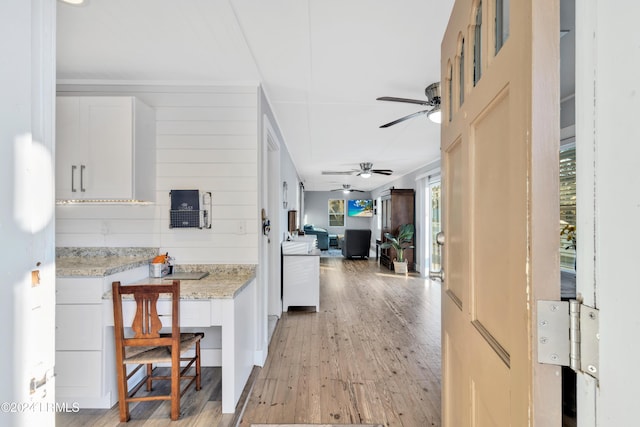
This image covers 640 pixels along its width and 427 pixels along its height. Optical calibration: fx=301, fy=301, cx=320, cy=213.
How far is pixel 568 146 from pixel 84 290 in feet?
9.05

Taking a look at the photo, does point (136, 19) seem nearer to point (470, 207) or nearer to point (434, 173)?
point (470, 207)

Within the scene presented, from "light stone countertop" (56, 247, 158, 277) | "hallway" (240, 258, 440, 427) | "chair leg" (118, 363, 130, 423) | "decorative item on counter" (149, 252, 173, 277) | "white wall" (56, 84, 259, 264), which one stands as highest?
"white wall" (56, 84, 259, 264)

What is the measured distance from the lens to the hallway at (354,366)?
1986mm

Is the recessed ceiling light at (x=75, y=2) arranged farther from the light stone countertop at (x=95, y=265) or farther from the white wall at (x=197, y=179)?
the light stone countertop at (x=95, y=265)

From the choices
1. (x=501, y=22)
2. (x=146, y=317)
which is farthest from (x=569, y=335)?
(x=146, y=317)

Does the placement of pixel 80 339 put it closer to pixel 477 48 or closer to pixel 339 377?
pixel 339 377

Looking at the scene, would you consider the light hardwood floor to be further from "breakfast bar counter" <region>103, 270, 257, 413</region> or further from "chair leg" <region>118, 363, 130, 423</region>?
"breakfast bar counter" <region>103, 270, 257, 413</region>

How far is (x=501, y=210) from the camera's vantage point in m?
0.73

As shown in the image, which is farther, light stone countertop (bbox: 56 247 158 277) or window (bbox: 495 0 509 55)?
light stone countertop (bbox: 56 247 158 277)

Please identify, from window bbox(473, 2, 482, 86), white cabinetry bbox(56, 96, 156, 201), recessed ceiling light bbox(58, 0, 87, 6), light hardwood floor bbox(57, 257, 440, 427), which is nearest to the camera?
window bbox(473, 2, 482, 86)

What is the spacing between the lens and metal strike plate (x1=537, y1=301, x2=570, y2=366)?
20.7 inches

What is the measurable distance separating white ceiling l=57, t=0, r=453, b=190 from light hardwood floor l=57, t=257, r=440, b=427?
239 cm

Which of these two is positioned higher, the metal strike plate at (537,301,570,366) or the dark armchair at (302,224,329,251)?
the metal strike plate at (537,301,570,366)

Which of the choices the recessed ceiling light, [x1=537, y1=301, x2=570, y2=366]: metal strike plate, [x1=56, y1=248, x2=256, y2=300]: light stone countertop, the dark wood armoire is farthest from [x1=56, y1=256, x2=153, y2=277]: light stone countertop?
the dark wood armoire
